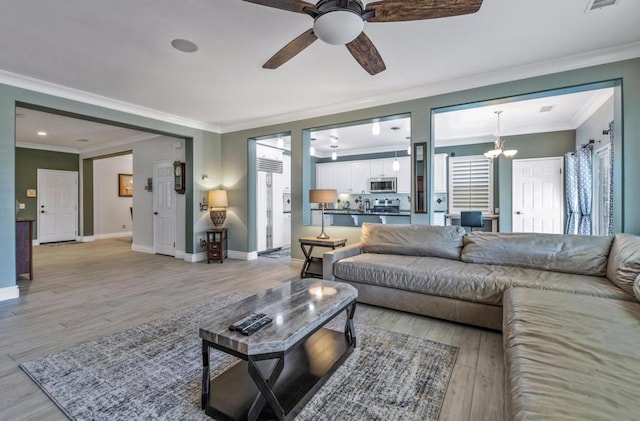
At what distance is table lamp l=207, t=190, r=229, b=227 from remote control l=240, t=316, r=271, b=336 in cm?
428

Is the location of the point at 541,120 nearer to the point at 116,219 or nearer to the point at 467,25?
the point at 467,25

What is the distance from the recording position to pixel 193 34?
2.74m

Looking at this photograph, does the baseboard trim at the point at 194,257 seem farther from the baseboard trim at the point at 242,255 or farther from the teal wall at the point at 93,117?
the baseboard trim at the point at 242,255

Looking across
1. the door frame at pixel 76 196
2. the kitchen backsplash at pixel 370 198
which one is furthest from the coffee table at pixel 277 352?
the door frame at pixel 76 196

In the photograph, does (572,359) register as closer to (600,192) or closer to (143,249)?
(600,192)

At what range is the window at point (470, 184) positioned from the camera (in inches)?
270

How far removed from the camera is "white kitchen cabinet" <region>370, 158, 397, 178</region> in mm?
8047

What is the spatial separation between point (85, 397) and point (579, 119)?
758 centimetres

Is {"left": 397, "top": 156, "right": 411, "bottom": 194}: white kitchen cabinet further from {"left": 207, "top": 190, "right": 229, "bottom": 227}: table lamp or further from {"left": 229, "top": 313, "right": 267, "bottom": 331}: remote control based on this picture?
{"left": 229, "top": 313, "right": 267, "bottom": 331}: remote control

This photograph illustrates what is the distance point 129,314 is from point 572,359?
350cm

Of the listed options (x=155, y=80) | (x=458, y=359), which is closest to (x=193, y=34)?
(x=155, y=80)

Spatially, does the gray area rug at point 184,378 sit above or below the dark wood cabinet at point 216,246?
below

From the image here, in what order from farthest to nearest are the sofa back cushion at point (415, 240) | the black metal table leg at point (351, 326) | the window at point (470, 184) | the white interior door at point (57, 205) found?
the white interior door at point (57, 205) < the window at point (470, 184) < the sofa back cushion at point (415, 240) < the black metal table leg at point (351, 326)

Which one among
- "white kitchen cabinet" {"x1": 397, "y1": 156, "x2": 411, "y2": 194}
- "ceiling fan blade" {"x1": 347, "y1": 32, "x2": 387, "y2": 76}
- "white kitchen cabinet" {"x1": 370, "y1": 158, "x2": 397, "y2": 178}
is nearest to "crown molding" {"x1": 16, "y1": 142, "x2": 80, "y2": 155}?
"white kitchen cabinet" {"x1": 370, "y1": 158, "x2": 397, "y2": 178}
